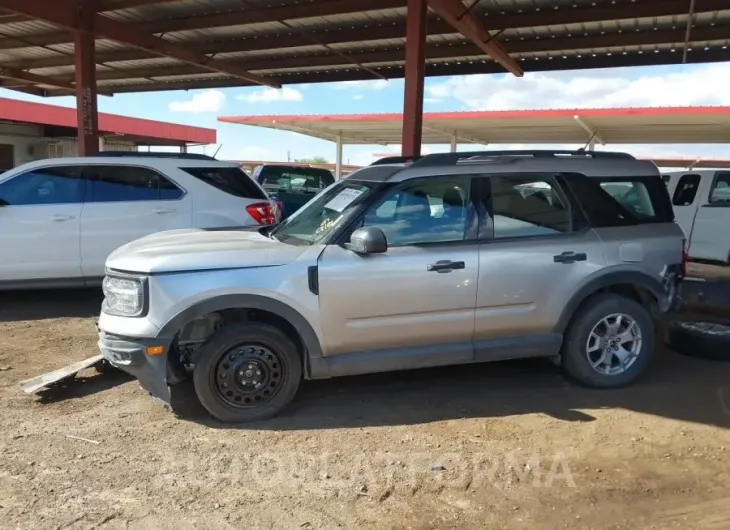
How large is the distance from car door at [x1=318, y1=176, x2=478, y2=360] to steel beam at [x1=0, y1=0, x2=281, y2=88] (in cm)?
854

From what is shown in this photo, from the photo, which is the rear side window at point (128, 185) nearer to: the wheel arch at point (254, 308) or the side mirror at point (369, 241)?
the wheel arch at point (254, 308)

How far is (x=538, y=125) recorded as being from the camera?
2162 cm

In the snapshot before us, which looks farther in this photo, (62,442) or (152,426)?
(152,426)

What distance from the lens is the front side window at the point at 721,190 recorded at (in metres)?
11.3

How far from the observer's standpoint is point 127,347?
13.6 feet

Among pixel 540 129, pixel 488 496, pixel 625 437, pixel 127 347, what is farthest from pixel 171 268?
pixel 540 129

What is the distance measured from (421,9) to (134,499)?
8034 millimetres

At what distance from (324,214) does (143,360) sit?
1749 mm

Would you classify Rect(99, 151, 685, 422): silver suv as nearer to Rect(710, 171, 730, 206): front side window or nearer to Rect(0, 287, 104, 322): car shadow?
Rect(0, 287, 104, 322): car shadow

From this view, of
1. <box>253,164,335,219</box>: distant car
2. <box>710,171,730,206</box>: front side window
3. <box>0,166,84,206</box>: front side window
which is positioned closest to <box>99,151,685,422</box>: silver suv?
<box>0,166,84,206</box>: front side window

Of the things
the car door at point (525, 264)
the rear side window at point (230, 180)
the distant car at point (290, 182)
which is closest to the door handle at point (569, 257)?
the car door at point (525, 264)

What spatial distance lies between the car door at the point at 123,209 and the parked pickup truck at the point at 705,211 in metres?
8.97

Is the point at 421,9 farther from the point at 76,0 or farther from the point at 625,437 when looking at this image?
the point at 625,437

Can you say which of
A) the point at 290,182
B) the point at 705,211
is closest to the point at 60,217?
the point at 290,182
